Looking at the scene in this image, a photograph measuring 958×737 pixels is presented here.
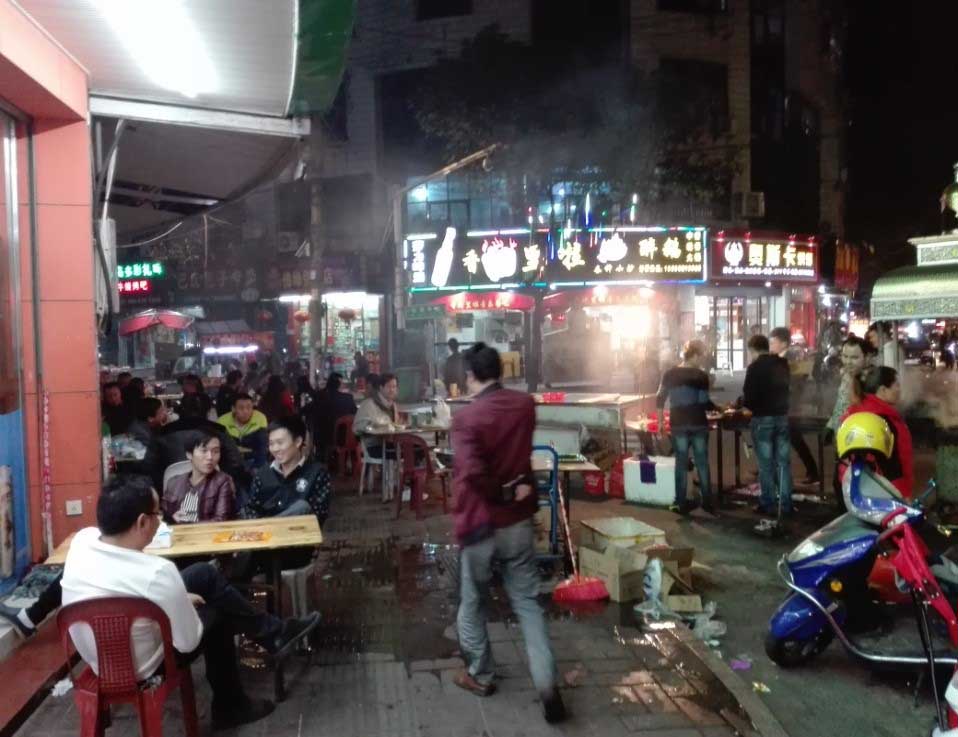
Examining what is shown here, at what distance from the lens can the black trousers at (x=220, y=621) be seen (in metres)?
4.13

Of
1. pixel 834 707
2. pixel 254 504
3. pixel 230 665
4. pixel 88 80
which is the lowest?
pixel 834 707

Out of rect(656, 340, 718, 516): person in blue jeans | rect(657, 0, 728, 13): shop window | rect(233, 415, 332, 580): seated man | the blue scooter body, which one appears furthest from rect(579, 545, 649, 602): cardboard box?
rect(657, 0, 728, 13): shop window

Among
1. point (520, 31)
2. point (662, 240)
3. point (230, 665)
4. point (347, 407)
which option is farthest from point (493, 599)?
point (520, 31)

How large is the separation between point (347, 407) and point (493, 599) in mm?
5855

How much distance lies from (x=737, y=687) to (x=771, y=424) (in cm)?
468

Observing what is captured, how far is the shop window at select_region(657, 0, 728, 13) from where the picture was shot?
24562 mm

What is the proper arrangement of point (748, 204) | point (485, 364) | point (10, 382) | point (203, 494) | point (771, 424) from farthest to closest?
point (748, 204) < point (771, 424) < point (10, 382) < point (203, 494) < point (485, 364)

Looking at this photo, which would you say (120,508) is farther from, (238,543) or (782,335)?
(782,335)

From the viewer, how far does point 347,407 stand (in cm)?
1172

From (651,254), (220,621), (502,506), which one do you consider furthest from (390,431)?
(651,254)

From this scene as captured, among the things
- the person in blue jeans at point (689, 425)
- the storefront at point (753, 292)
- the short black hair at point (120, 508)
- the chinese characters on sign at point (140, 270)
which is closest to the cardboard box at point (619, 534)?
the person in blue jeans at point (689, 425)

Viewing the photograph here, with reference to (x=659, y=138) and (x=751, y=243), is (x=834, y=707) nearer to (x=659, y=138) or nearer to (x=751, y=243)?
(x=659, y=138)

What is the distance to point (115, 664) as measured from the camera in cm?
343

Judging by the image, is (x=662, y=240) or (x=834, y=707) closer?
(x=834, y=707)
